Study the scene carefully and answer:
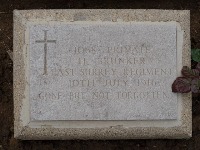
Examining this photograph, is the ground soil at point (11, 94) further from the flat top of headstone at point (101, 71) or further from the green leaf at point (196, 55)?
the flat top of headstone at point (101, 71)

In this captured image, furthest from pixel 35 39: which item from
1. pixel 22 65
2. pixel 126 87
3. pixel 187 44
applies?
pixel 187 44

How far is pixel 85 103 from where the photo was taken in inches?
135

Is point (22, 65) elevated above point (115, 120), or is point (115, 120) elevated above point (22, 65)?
point (22, 65)

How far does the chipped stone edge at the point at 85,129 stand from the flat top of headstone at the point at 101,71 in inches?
2.6

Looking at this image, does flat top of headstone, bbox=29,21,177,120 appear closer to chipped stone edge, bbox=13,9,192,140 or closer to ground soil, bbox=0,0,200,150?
chipped stone edge, bbox=13,9,192,140

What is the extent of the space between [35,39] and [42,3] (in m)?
0.46

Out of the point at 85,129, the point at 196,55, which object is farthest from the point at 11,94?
the point at 196,55

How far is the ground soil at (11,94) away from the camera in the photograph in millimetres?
3648

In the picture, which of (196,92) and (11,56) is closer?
(196,92)

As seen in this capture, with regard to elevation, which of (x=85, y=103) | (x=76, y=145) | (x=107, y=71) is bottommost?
(x=76, y=145)

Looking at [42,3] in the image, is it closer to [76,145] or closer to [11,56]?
[11,56]

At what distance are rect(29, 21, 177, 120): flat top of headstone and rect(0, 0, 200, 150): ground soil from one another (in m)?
0.31

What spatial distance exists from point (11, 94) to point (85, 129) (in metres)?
0.66

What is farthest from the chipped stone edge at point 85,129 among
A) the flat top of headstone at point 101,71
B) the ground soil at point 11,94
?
the ground soil at point 11,94
